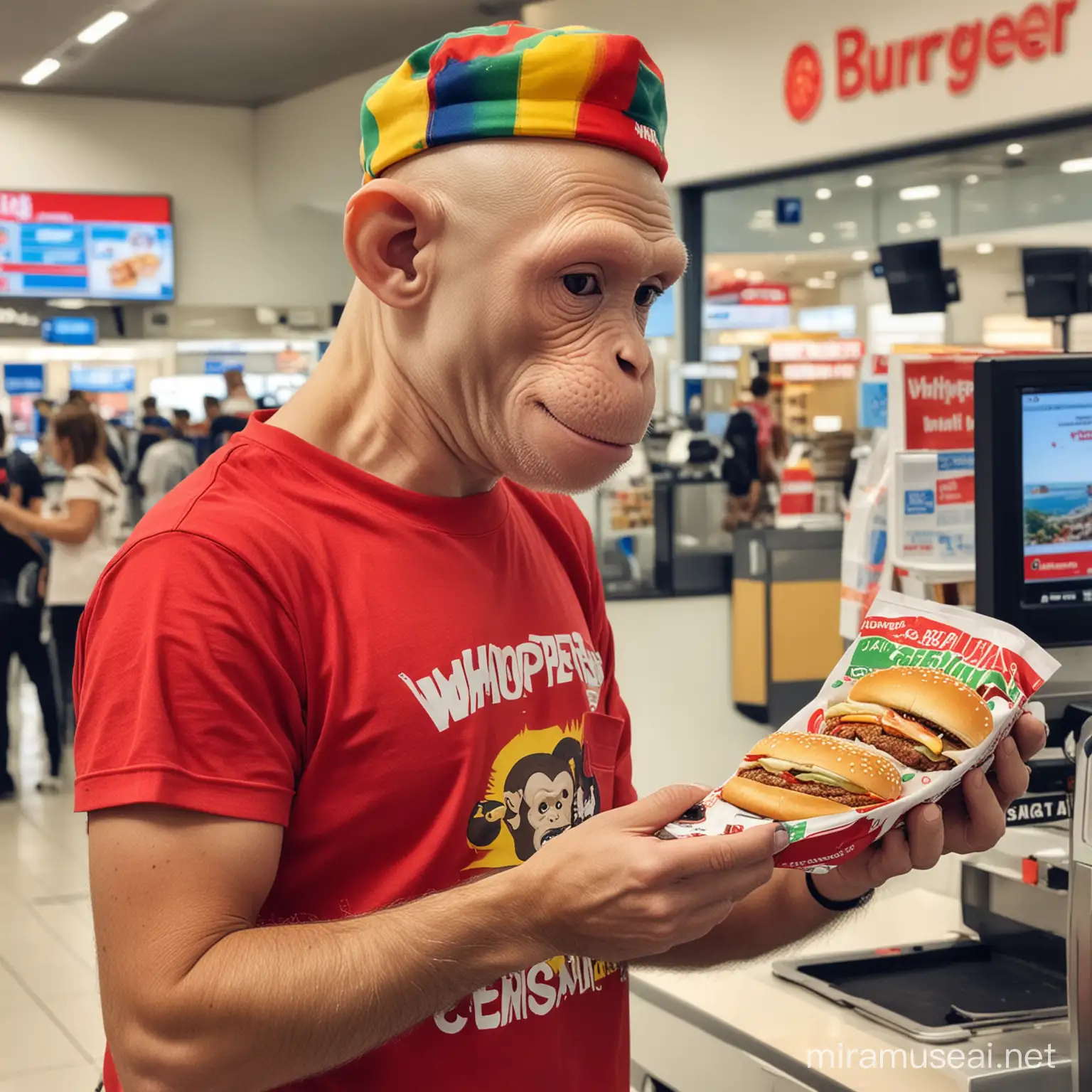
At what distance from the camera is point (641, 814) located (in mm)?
1093

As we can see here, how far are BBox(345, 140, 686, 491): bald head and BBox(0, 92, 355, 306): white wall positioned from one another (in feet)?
46.6

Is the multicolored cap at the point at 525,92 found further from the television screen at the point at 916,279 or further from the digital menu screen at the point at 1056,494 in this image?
the television screen at the point at 916,279

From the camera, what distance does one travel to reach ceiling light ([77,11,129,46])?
11.0 meters

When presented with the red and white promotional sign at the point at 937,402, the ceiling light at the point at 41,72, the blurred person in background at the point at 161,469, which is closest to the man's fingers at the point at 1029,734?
the red and white promotional sign at the point at 937,402

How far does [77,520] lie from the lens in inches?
263

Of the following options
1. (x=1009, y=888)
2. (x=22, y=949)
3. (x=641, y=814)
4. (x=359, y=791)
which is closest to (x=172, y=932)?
(x=359, y=791)

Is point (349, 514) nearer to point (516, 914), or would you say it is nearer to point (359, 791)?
point (359, 791)

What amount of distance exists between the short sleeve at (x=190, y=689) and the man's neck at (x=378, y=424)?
8.2 inches

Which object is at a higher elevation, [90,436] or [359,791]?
[90,436]

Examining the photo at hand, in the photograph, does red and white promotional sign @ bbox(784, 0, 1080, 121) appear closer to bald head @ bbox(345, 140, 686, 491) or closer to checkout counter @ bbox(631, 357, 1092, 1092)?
checkout counter @ bbox(631, 357, 1092, 1092)

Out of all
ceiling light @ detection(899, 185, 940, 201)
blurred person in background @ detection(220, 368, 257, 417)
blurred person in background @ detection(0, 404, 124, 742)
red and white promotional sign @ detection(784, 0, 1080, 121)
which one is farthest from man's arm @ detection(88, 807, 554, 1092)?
blurred person in background @ detection(220, 368, 257, 417)

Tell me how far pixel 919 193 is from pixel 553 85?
7.94 m

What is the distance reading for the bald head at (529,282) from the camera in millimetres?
1172

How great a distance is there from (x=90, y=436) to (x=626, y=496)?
2.86 meters
